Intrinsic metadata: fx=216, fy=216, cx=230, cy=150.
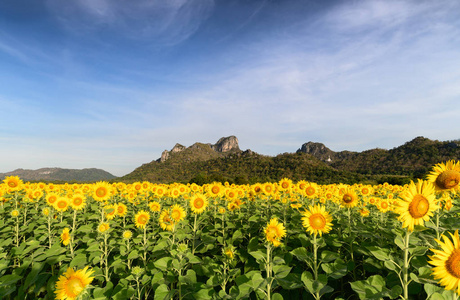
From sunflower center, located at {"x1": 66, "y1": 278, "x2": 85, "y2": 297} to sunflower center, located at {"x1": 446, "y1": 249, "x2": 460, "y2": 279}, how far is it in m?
4.35

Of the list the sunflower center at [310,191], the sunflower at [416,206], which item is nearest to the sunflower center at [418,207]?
the sunflower at [416,206]

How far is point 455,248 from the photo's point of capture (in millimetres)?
2291

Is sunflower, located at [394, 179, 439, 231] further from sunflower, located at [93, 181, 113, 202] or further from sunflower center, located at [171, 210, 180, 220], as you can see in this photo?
sunflower, located at [93, 181, 113, 202]

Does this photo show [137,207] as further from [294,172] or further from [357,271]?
[294,172]

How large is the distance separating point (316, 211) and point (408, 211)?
1.48 metres

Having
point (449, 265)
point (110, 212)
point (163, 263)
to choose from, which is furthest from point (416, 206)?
point (110, 212)

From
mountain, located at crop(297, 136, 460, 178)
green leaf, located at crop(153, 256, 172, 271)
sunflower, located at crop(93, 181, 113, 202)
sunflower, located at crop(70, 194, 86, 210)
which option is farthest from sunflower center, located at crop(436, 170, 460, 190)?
mountain, located at crop(297, 136, 460, 178)

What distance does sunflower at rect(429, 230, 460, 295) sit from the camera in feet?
7.27

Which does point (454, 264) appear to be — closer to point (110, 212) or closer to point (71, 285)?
point (71, 285)

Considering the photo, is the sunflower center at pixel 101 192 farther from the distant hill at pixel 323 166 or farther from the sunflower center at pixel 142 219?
the distant hill at pixel 323 166

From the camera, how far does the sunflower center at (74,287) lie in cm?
284

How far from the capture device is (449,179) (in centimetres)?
334

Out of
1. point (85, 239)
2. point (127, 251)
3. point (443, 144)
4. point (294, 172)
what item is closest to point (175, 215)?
point (127, 251)

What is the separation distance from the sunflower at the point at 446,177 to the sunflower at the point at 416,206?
2.22ft
